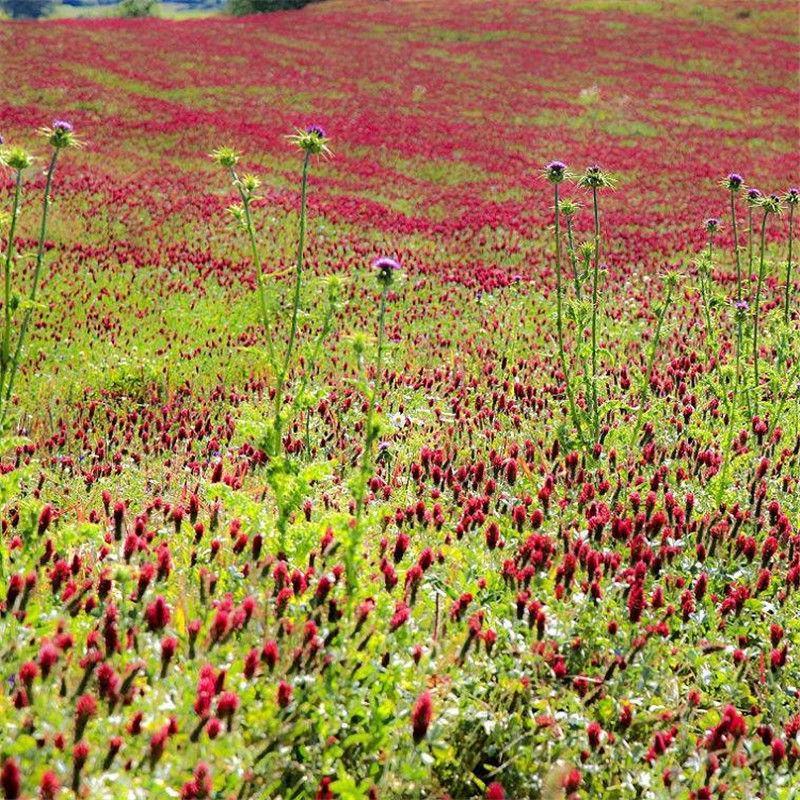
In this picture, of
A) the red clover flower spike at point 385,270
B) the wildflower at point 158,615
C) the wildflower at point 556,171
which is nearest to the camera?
the wildflower at point 158,615

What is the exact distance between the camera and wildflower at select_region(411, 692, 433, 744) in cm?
325

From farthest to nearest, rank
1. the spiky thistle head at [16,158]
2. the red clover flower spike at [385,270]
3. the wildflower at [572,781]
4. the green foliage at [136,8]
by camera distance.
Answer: the green foliage at [136,8] < the spiky thistle head at [16,158] < the red clover flower spike at [385,270] < the wildflower at [572,781]

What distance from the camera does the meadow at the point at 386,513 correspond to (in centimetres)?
327

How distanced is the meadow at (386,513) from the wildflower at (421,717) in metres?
0.06

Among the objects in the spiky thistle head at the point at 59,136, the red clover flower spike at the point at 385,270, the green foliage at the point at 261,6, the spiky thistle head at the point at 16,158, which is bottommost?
the red clover flower spike at the point at 385,270

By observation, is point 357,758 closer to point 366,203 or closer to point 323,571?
point 323,571

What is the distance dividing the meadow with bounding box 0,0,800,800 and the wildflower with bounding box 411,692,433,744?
6cm

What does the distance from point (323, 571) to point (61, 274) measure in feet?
36.2

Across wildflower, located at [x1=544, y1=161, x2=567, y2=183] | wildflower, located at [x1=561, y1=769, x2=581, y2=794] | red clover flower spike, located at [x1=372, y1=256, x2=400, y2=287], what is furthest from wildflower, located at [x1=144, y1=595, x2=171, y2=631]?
wildflower, located at [x1=544, y1=161, x2=567, y2=183]

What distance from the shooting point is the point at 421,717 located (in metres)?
3.26

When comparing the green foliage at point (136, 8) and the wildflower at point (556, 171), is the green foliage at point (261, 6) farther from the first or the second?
the wildflower at point (556, 171)

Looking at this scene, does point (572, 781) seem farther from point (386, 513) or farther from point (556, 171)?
point (556, 171)

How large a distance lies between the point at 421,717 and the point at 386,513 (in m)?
1.11

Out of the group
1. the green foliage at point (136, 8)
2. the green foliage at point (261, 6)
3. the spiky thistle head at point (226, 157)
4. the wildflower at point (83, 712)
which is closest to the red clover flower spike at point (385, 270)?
the spiky thistle head at point (226, 157)
